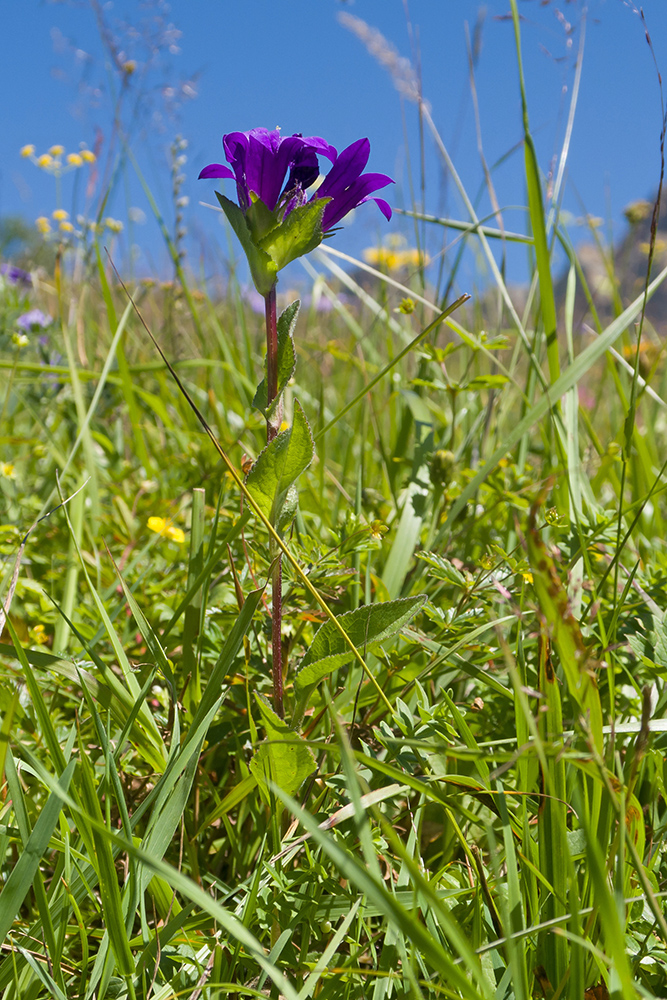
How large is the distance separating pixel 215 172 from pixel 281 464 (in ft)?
1.15

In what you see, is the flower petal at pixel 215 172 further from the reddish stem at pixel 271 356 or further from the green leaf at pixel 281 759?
the green leaf at pixel 281 759

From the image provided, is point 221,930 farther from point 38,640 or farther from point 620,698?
point 620,698

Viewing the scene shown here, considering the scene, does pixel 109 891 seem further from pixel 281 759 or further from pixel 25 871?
pixel 281 759

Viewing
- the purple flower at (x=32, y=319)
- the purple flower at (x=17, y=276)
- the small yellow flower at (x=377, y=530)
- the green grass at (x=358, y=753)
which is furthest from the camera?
the purple flower at (x=17, y=276)

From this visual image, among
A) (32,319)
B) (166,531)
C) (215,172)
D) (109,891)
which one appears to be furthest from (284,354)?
(32,319)

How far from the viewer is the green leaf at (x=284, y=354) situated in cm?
70

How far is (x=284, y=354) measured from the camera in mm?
707

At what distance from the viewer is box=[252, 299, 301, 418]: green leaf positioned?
697 millimetres

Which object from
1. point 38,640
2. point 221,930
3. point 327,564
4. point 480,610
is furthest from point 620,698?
point 38,640

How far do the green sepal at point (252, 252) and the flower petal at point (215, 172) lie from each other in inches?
3.4

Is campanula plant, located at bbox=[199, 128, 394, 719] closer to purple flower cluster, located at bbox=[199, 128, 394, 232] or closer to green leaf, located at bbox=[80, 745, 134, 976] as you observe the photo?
purple flower cluster, located at bbox=[199, 128, 394, 232]

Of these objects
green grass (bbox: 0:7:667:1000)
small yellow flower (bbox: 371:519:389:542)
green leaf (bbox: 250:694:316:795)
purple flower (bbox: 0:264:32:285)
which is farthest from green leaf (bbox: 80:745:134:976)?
purple flower (bbox: 0:264:32:285)

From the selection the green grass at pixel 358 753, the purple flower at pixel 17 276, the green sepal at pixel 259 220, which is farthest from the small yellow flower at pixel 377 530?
the purple flower at pixel 17 276

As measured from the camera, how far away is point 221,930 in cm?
67
